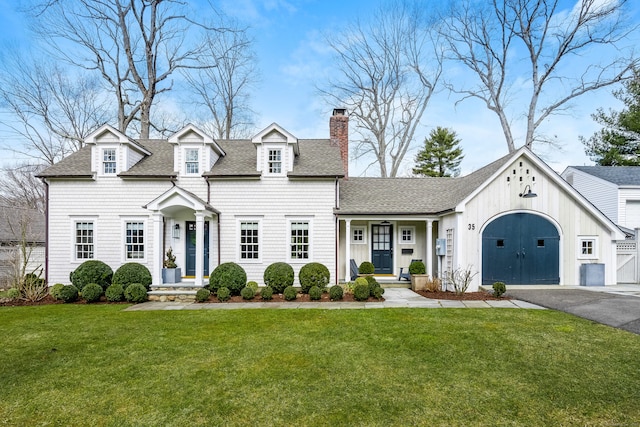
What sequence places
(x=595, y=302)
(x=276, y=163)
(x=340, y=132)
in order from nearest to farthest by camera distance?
(x=595, y=302) < (x=276, y=163) < (x=340, y=132)

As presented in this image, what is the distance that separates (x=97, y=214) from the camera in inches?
540

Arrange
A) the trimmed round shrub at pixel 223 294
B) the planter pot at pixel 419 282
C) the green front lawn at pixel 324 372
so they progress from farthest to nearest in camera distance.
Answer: the planter pot at pixel 419 282 < the trimmed round shrub at pixel 223 294 < the green front lawn at pixel 324 372

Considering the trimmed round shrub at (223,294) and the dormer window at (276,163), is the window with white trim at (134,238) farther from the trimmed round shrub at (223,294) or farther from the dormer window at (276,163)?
the dormer window at (276,163)

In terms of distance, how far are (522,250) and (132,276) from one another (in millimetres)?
14497

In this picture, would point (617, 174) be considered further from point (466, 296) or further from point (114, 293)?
point (114, 293)

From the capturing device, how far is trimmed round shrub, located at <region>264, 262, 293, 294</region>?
11992 millimetres

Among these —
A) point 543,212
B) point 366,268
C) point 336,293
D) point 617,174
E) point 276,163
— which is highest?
point 617,174

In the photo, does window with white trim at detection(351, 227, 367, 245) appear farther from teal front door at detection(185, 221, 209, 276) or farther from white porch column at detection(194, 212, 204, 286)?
white porch column at detection(194, 212, 204, 286)

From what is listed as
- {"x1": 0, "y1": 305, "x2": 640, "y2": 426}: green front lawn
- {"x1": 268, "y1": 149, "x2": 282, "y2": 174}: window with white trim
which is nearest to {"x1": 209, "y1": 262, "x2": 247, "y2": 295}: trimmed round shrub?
{"x1": 0, "y1": 305, "x2": 640, "y2": 426}: green front lawn

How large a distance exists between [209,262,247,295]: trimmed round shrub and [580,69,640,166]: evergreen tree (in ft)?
90.7

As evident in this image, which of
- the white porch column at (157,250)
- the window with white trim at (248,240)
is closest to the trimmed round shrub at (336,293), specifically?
the window with white trim at (248,240)

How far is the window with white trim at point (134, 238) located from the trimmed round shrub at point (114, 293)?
8.09 feet

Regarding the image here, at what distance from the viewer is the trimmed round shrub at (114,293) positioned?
11234 millimetres

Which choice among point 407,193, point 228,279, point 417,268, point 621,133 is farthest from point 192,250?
point 621,133
